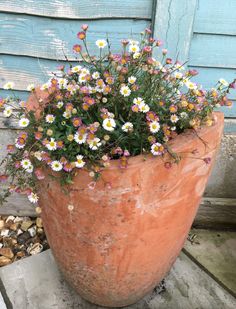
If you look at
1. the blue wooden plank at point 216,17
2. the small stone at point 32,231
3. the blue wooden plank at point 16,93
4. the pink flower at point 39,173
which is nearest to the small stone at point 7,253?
the small stone at point 32,231

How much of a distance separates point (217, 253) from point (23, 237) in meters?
1.07

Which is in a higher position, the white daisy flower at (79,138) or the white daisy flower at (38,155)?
the white daisy flower at (79,138)

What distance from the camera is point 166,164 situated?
1.20m

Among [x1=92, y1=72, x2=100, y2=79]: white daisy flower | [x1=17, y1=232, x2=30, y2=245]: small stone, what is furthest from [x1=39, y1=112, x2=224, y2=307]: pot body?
[x1=17, y1=232, x2=30, y2=245]: small stone

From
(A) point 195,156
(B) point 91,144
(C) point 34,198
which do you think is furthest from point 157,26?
(C) point 34,198

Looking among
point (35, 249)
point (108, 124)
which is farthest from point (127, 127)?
point (35, 249)

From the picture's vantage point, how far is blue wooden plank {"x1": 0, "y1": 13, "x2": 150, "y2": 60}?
67.9 inches

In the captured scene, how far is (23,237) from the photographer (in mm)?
2086

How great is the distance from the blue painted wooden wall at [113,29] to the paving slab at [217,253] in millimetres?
901

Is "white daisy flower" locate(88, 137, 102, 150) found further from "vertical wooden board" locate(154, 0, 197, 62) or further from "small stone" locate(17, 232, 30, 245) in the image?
"small stone" locate(17, 232, 30, 245)

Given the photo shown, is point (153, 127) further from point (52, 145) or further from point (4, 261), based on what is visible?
point (4, 261)

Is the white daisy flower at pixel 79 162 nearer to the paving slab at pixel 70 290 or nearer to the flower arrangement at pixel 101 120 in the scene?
the flower arrangement at pixel 101 120

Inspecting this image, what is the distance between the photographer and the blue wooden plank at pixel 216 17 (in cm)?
169

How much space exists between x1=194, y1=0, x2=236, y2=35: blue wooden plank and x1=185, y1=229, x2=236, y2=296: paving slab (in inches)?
44.2
